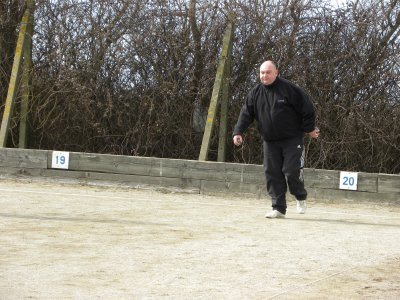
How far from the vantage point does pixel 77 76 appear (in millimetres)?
13000

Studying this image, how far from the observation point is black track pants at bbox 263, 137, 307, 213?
8977mm

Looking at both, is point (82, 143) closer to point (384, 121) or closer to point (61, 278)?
point (384, 121)

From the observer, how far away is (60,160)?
12.0m

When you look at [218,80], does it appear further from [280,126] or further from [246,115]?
[280,126]

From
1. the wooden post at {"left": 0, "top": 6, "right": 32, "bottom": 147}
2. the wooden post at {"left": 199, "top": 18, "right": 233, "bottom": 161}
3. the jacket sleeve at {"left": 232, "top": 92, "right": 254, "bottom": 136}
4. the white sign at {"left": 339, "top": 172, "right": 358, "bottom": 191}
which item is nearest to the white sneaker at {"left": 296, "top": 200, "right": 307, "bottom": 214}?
the jacket sleeve at {"left": 232, "top": 92, "right": 254, "bottom": 136}

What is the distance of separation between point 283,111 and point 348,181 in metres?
2.31

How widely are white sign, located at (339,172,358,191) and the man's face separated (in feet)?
7.78

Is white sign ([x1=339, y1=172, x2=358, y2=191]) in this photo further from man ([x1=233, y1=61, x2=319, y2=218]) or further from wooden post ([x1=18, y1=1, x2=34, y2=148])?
wooden post ([x1=18, y1=1, x2=34, y2=148])

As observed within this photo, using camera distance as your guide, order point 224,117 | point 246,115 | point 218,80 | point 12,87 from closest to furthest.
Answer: point 246,115, point 218,80, point 224,117, point 12,87

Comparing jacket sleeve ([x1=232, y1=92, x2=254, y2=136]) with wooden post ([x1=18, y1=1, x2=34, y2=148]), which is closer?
jacket sleeve ([x1=232, y1=92, x2=254, y2=136])

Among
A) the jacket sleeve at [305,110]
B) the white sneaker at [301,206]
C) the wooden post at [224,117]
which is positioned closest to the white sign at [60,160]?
the wooden post at [224,117]

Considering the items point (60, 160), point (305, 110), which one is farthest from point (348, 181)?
point (60, 160)

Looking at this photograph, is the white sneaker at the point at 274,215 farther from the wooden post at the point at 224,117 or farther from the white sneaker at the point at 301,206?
the wooden post at the point at 224,117

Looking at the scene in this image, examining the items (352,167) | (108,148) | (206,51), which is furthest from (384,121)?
(108,148)
